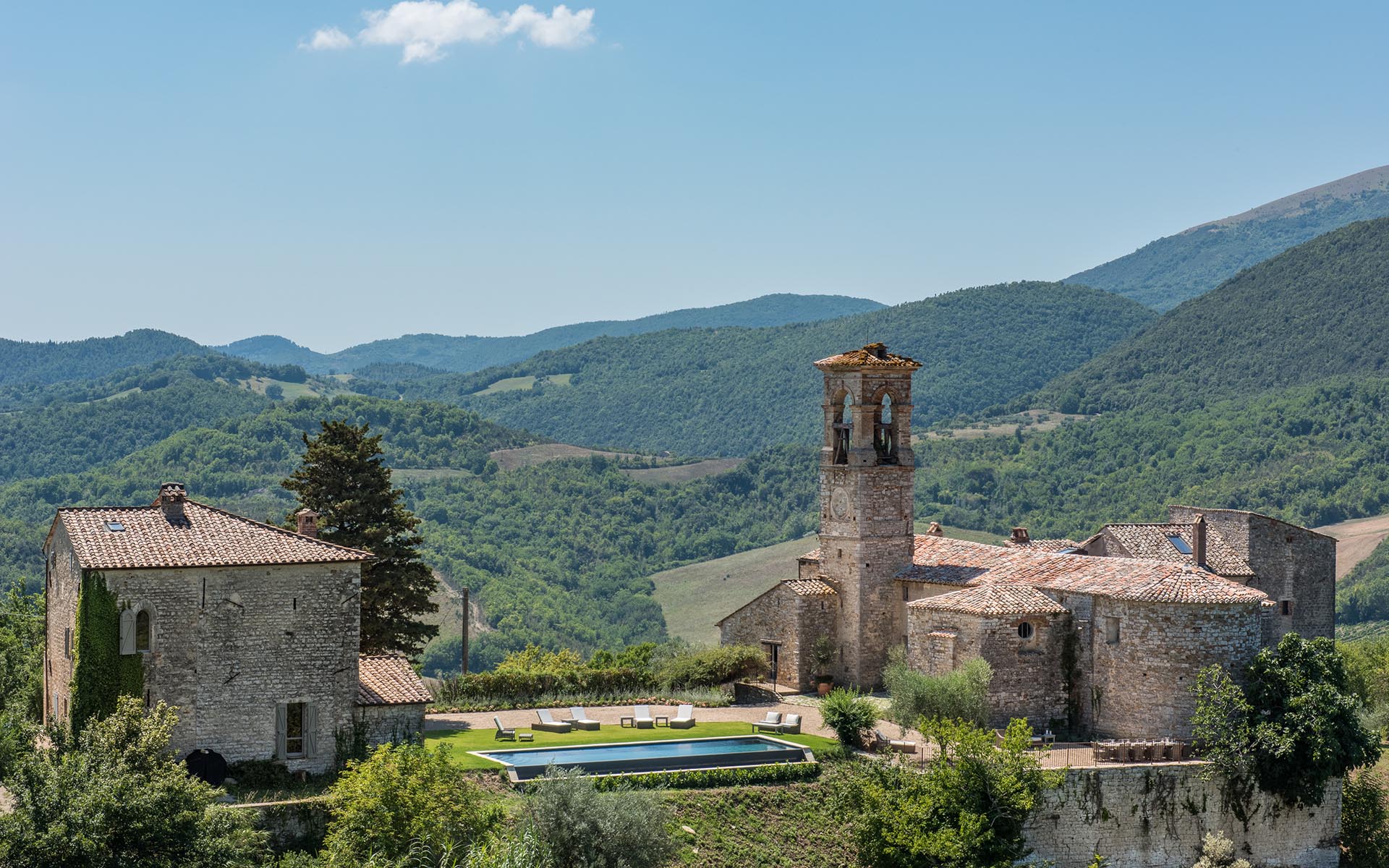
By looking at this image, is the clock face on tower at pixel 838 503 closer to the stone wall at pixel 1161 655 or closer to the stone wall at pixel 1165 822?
the stone wall at pixel 1161 655

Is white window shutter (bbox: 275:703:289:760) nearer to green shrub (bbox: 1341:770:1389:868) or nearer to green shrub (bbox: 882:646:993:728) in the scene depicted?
green shrub (bbox: 882:646:993:728)

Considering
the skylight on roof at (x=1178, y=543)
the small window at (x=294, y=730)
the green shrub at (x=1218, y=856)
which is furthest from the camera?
the skylight on roof at (x=1178, y=543)

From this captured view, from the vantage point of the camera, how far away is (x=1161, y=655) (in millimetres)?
36438

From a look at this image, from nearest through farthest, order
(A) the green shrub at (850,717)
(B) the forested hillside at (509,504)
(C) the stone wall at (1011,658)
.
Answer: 1. (A) the green shrub at (850,717)
2. (C) the stone wall at (1011,658)
3. (B) the forested hillside at (509,504)

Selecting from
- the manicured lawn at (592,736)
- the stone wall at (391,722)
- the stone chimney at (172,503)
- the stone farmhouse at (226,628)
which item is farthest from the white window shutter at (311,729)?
the stone chimney at (172,503)

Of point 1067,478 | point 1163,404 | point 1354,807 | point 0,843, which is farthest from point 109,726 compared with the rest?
point 1163,404

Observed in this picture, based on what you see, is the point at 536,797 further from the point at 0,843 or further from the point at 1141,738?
the point at 1141,738

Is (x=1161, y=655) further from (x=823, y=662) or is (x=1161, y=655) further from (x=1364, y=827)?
(x=823, y=662)

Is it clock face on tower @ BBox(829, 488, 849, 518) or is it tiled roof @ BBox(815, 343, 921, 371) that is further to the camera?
clock face on tower @ BBox(829, 488, 849, 518)

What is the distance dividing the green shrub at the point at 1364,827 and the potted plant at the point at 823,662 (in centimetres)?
1379

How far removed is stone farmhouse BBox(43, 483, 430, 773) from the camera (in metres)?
32.2

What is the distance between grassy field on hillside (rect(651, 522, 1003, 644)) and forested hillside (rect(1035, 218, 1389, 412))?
110ft

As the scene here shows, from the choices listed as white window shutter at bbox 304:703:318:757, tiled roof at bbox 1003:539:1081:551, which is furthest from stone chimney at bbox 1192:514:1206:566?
white window shutter at bbox 304:703:318:757

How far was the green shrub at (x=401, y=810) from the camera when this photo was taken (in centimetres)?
2944
